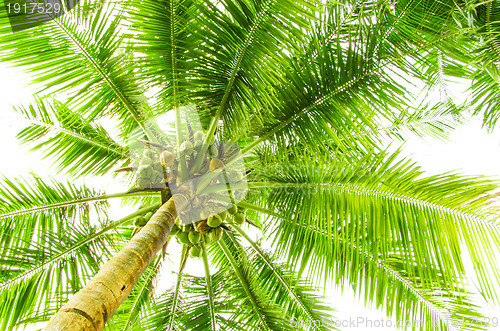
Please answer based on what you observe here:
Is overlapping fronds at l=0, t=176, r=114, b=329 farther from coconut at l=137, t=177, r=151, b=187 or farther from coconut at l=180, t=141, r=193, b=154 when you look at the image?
coconut at l=180, t=141, r=193, b=154

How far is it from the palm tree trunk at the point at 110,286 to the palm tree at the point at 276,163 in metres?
0.02

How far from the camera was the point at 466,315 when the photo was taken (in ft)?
8.30

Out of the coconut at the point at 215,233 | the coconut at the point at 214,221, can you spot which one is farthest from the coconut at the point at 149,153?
the coconut at the point at 215,233

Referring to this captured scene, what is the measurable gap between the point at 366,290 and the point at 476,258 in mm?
910

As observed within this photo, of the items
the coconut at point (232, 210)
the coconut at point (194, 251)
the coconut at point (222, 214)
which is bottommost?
the coconut at point (194, 251)

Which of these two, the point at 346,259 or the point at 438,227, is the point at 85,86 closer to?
the point at 346,259

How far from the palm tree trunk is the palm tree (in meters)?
0.02

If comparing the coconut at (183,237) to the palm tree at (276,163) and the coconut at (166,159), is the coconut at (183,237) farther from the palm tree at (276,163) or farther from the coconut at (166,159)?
the coconut at (166,159)

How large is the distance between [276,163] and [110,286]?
1.85 m

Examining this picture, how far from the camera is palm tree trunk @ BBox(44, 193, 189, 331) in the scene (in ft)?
4.36

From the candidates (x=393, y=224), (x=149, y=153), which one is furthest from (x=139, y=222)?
(x=393, y=224)

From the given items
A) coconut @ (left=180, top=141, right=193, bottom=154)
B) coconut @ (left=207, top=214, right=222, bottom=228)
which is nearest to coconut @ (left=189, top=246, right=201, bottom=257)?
coconut @ (left=207, top=214, right=222, bottom=228)

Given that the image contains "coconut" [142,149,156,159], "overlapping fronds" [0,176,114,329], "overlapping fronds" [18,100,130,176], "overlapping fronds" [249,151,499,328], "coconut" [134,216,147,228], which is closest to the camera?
"overlapping fronds" [249,151,499,328]

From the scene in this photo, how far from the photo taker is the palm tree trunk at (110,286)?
1.33 meters
